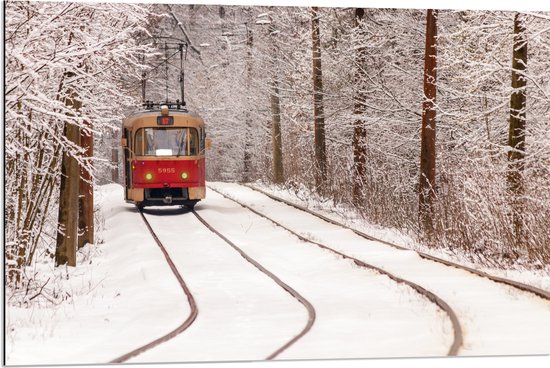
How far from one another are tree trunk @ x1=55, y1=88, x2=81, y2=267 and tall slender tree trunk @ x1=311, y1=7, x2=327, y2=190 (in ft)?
19.5

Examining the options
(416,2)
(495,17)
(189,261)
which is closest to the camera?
(495,17)

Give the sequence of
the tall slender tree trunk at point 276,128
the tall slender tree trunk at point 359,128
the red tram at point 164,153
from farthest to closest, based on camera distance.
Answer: the tall slender tree trunk at point 276,128 → the red tram at point 164,153 → the tall slender tree trunk at point 359,128

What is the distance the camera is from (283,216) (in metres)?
18.4

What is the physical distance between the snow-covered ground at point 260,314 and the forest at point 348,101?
3.37 ft

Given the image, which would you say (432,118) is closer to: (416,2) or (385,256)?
(416,2)

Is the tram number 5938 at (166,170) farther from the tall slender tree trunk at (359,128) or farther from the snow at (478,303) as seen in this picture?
the snow at (478,303)

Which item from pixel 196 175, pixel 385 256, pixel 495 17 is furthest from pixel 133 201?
pixel 495 17

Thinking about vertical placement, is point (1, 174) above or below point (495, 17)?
below

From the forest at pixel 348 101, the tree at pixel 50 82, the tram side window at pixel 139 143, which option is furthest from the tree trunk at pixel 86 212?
the tram side window at pixel 139 143

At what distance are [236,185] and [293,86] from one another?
5308 mm

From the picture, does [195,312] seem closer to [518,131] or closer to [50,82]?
[50,82]

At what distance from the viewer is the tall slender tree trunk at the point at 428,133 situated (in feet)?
45.9

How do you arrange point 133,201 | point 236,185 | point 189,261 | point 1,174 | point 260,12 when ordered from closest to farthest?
point 1,174, point 189,261, point 260,12, point 133,201, point 236,185

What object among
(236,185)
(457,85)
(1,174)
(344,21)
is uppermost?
(344,21)
